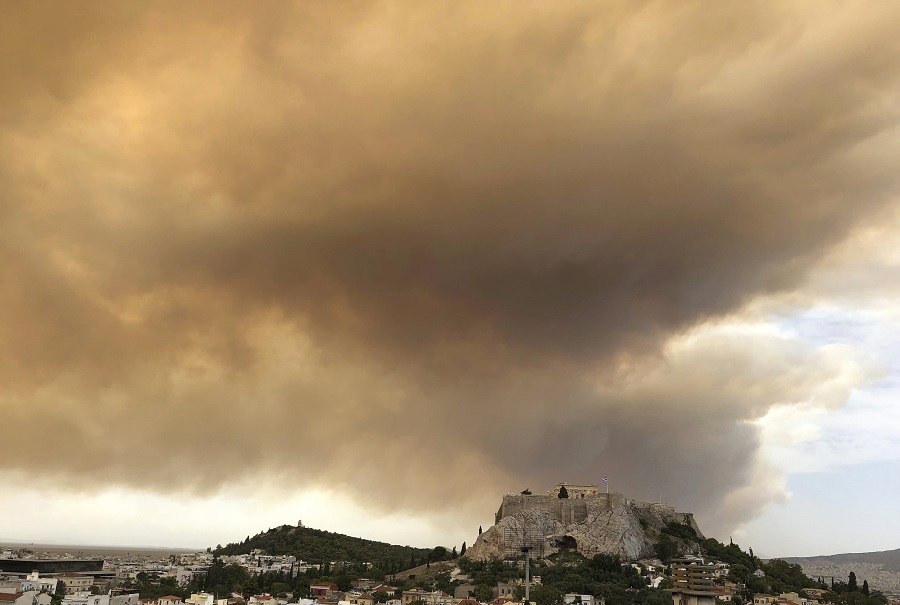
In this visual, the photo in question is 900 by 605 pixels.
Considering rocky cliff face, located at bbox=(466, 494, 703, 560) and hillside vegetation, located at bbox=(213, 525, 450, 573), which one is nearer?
rocky cliff face, located at bbox=(466, 494, 703, 560)

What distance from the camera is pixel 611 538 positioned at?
293ft

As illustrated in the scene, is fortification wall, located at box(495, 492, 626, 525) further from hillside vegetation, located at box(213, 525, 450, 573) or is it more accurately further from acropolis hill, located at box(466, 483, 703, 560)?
hillside vegetation, located at box(213, 525, 450, 573)

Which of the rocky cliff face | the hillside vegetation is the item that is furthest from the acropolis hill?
the hillside vegetation

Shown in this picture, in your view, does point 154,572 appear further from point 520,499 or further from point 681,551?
point 681,551

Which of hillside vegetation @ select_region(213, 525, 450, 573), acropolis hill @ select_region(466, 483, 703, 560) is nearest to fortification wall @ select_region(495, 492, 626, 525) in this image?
acropolis hill @ select_region(466, 483, 703, 560)

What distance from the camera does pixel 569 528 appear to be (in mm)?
92750

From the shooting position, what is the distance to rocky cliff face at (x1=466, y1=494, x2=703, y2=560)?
294 ft

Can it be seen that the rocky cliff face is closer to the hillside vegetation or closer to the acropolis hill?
the acropolis hill

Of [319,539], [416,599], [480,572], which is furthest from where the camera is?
[319,539]

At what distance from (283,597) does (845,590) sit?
62.4m

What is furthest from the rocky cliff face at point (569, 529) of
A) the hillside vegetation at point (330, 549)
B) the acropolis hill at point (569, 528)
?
the hillside vegetation at point (330, 549)

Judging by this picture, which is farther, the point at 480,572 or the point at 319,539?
the point at 319,539

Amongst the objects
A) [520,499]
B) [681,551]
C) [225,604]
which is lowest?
[225,604]

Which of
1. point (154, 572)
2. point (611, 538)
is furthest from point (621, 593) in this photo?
point (154, 572)
